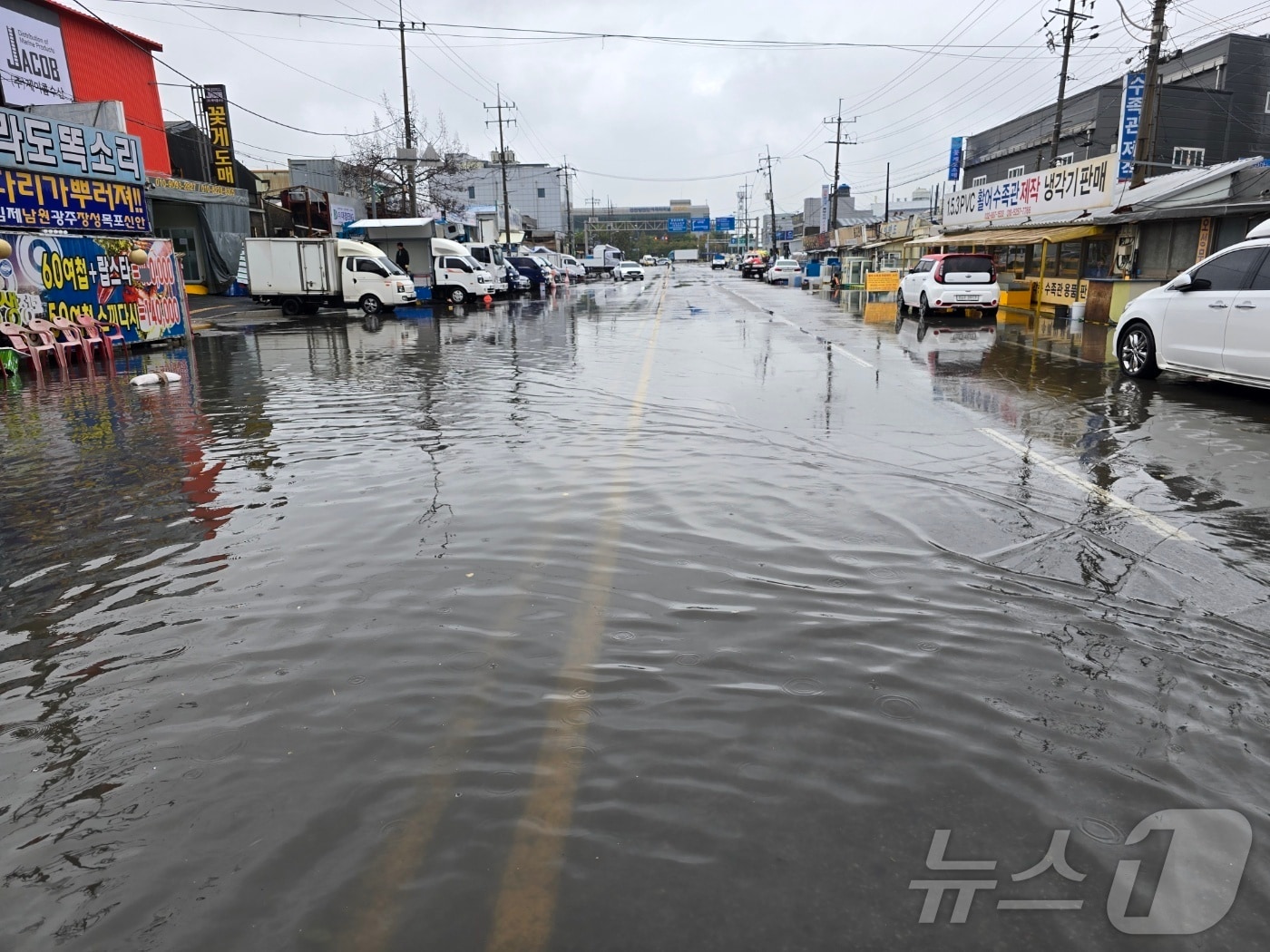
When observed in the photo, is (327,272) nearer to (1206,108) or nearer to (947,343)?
(947,343)

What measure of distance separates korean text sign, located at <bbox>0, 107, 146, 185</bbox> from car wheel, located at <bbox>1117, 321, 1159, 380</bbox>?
18204 mm

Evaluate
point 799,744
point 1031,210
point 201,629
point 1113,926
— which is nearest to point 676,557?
point 799,744

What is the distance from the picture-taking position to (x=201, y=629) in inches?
178

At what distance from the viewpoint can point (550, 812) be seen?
2.98 metres

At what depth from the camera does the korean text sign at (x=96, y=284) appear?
16750 millimetres

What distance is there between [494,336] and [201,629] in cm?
1741

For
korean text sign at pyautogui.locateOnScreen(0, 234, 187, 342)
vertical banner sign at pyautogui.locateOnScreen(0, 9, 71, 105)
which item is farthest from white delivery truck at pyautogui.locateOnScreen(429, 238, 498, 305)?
korean text sign at pyautogui.locateOnScreen(0, 234, 187, 342)

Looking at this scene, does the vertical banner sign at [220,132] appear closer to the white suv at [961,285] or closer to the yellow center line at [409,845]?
the white suv at [961,285]

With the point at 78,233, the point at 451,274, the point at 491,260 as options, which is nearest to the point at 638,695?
the point at 78,233

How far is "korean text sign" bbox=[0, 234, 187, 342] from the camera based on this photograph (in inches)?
659

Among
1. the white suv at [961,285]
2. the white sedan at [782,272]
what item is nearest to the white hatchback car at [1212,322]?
the white suv at [961,285]

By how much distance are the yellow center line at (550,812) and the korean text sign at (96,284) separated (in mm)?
16415

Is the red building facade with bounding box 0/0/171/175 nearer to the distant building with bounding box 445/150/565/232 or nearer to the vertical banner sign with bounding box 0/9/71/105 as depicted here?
the vertical banner sign with bounding box 0/9/71/105

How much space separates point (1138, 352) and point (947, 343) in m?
5.96
